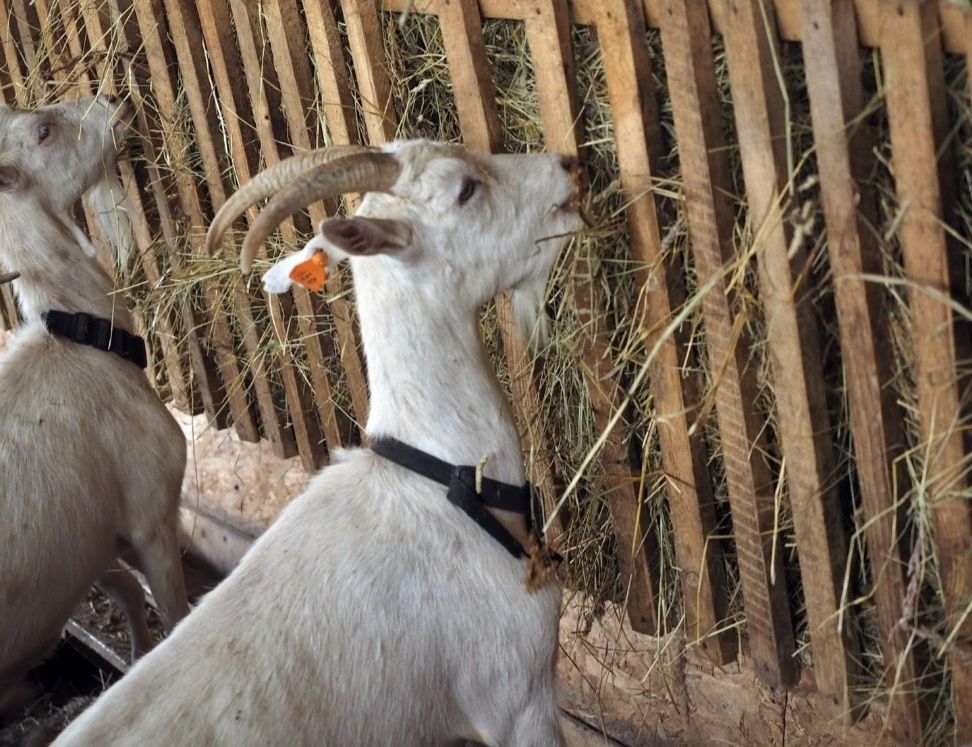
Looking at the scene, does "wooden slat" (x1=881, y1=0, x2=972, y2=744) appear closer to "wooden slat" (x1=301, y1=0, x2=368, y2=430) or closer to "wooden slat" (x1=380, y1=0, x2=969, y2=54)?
"wooden slat" (x1=380, y1=0, x2=969, y2=54)

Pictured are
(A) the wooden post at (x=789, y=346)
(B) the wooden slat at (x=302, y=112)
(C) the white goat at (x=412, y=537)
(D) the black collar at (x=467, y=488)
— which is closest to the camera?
(A) the wooden post at (x=789, y=346)

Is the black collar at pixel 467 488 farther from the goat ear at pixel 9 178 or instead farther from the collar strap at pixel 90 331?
the goat ear at pixel 9 178

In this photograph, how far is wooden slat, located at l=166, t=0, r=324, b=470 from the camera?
16.1 ft

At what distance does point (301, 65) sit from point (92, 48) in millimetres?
1528

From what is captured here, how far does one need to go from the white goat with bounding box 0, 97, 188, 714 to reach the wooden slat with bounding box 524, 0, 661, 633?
6.13 ft

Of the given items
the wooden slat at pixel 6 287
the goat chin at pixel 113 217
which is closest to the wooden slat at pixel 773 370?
the goat chin at pixel 113 217

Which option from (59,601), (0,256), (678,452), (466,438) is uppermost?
(0,256)

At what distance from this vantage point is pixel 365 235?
298 cm

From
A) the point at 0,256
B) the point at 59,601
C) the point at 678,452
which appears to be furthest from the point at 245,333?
the point at 678,452

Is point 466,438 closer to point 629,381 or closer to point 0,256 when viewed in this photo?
point 629,381

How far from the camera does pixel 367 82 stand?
13.1 feet

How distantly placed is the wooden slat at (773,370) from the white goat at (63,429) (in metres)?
2.38

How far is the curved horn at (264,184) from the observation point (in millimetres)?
2842

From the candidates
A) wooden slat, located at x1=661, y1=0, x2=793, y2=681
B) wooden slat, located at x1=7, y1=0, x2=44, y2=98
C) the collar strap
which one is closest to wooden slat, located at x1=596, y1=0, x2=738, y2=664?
wooden slat, located at x1=661, y1=0, x2=793, y2=681
